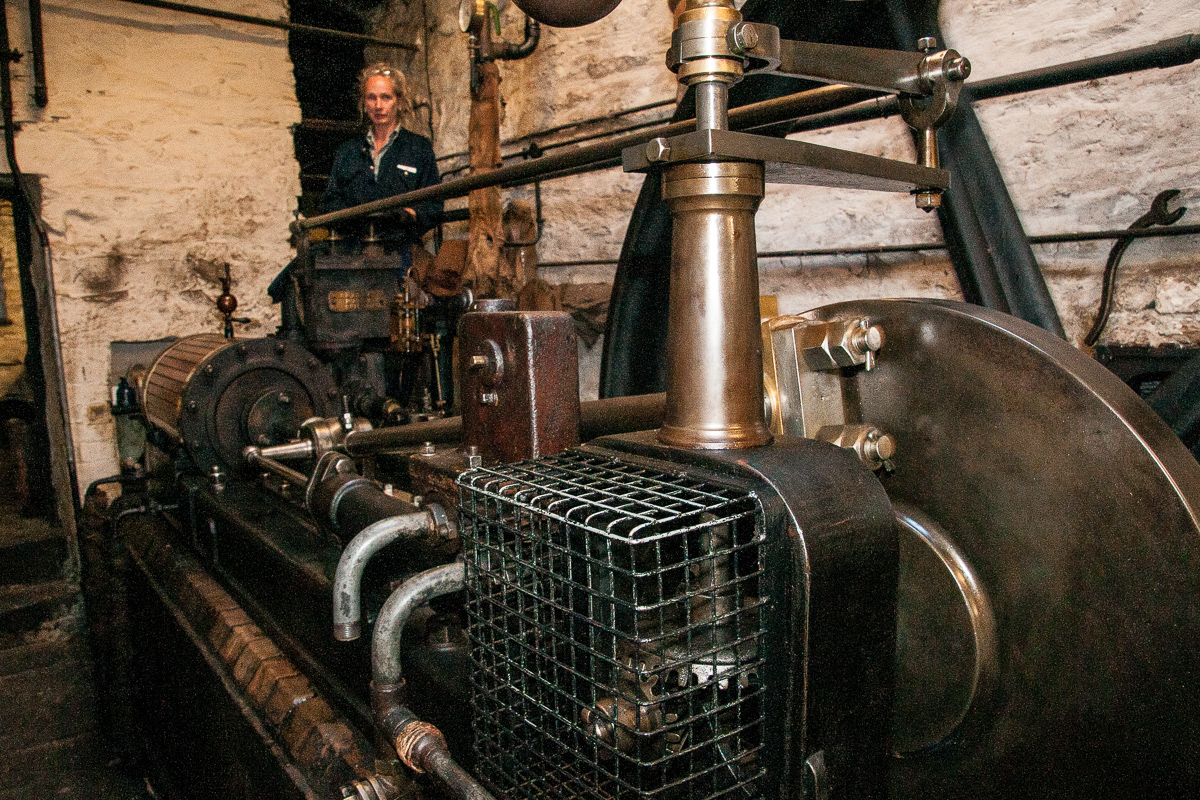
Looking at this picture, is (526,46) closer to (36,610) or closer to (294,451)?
(294,451)

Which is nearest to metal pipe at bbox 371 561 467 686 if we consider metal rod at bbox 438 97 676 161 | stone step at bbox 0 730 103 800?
stone step at bbox 0 730 103 800

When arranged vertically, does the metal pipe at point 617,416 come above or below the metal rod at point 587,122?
below

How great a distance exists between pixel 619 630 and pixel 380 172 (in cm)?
439

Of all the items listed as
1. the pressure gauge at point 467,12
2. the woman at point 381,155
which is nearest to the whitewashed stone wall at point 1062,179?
the pressure gauge at point 467,12

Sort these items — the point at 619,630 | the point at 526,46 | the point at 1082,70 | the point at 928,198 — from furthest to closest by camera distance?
1. the point at 526,46
2. the point at 1082,70
3. the point at 928,198
4. the point at 619,630

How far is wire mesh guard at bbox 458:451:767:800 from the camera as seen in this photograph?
675 millimetres

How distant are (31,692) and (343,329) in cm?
226

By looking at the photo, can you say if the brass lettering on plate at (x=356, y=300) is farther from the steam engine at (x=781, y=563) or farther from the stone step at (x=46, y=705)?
the steam engine at (x=781, y=563)

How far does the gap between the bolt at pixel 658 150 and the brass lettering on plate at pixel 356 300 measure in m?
3.04

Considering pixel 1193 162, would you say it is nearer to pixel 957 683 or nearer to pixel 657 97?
pixel 957 683

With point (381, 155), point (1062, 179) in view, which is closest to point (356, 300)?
point (381, 155)

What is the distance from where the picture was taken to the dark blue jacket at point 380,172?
4.57 metres

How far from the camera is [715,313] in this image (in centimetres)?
83

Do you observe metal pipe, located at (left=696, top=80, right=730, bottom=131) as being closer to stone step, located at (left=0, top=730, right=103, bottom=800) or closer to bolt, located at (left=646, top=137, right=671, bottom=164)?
bolt, located at (left=646, top=137, right=671, bottom=164)
